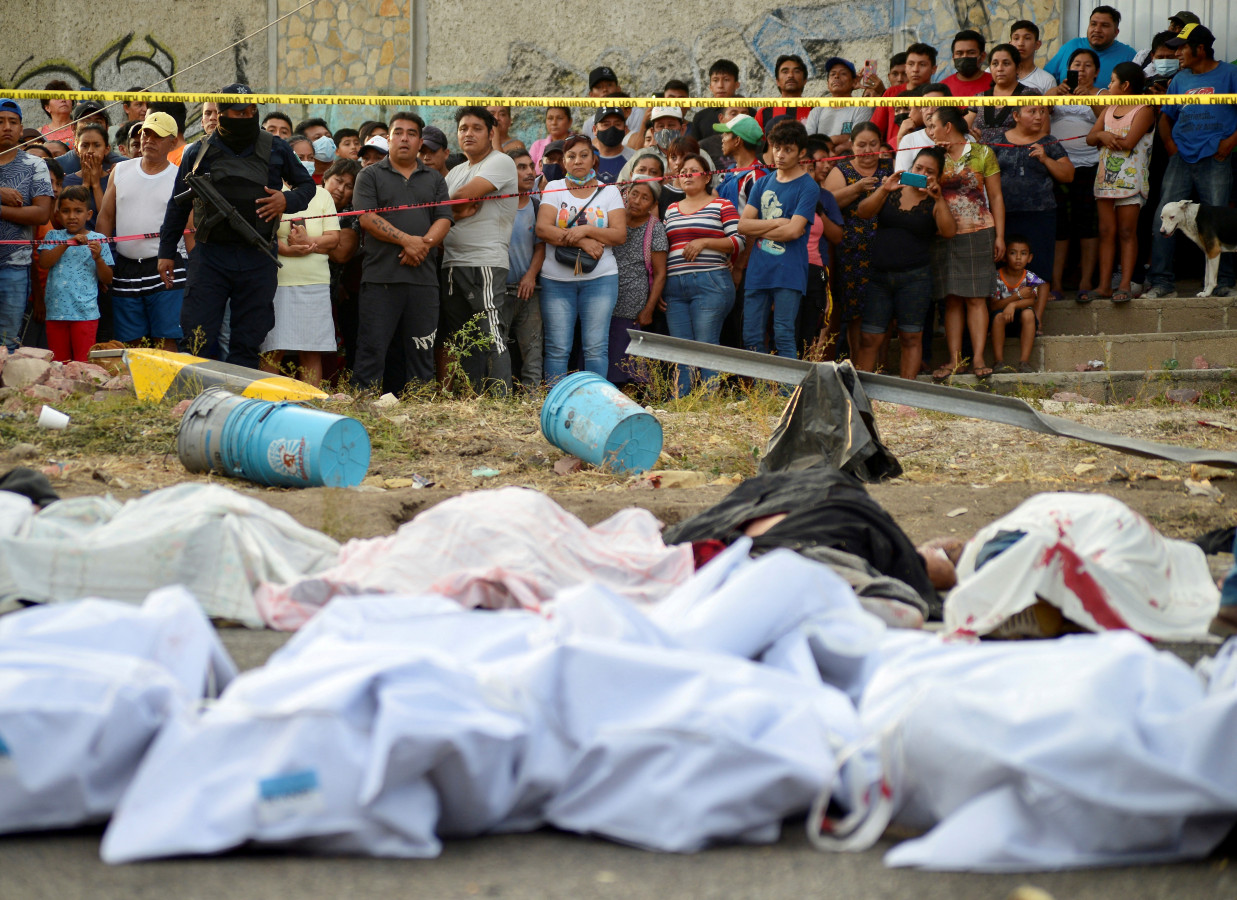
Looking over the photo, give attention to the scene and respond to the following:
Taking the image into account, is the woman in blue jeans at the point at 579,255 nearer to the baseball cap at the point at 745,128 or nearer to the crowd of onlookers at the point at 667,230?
the crowd of onlookers at the point at 667,230

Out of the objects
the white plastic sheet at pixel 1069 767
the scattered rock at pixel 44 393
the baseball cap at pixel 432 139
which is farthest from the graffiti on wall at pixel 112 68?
the white plastic sheet at pixel 1069 767

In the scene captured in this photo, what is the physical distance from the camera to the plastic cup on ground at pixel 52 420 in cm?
673

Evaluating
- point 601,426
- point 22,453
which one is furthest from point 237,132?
point 601,426

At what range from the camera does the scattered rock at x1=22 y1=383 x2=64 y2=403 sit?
7.38 metres

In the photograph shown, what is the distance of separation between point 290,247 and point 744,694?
21.1 ft

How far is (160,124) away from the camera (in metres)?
8.27

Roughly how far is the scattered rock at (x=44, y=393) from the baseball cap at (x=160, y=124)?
1.92 metres

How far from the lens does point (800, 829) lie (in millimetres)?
2354

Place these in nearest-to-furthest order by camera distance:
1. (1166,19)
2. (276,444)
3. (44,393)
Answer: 1. (276,444)
2. (44,393)
3. (1166,19)

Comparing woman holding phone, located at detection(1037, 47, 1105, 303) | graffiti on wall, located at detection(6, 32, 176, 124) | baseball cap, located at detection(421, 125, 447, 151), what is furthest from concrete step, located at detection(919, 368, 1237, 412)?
graffiti on wall, located at detection(6, 32, 176, 124)

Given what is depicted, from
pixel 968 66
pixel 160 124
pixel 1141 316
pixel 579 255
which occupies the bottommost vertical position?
pixel 1141 316

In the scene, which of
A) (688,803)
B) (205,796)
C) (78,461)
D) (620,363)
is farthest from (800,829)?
(620,363)

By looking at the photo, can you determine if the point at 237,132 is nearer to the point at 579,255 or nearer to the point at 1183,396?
the point at 579,255

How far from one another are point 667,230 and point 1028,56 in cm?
348
